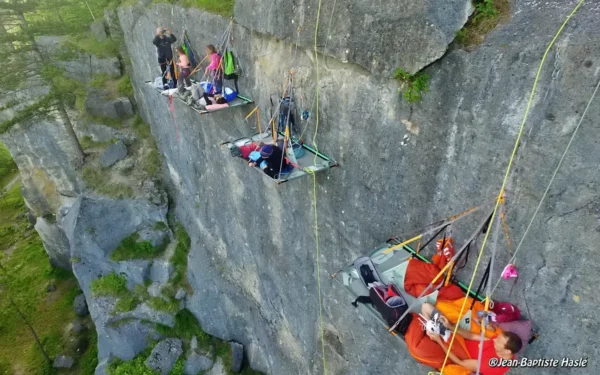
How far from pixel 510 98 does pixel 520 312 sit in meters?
1.93

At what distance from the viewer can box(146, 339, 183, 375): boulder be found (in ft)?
34.4

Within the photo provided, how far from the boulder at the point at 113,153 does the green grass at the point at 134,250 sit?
2.44 m

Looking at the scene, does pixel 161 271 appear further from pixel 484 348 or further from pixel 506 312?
pixel 506 312

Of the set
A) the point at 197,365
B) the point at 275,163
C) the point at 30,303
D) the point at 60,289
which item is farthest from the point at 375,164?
the point at 30,303

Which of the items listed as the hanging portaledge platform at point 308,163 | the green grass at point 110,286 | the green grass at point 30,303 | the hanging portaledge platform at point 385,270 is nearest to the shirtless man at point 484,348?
the hanging portaledge platform at point 385,270

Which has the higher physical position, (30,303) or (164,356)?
(164,356)

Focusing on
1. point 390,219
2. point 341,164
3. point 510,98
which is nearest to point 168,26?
point 341,164

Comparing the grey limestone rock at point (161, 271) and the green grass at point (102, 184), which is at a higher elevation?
the green grass at point (102, 184)

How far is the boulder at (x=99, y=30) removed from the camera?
12872mm

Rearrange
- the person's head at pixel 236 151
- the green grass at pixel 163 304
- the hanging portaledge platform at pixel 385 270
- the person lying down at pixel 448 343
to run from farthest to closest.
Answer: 1. the green grass at pixel 163 304
2. the person's head at pixel 236 151
3. the hanging portaledge platform at pixel 385 270
4. the person lying down at pixel 448 343

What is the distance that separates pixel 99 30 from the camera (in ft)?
42.6

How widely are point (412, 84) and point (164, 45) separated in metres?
6.00

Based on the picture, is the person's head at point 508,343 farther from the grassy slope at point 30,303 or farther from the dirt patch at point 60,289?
the dirt patch at point 60,289

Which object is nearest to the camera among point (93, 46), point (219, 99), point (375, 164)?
point (375, 164)
